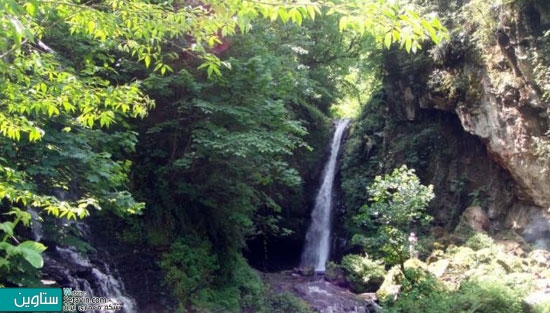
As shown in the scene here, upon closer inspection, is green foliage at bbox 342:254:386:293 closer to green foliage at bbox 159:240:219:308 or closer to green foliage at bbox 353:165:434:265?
green foliage at bbox 353:165:434:265

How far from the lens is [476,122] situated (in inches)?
501

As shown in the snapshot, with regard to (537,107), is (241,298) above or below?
below

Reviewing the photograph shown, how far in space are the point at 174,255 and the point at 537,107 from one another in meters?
9.32

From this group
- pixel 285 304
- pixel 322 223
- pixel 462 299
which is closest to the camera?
pixel 462 299

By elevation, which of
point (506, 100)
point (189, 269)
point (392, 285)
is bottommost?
point (392, 285)

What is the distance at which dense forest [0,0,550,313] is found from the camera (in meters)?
3.09

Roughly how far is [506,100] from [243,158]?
7729mm

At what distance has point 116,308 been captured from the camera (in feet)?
21.2

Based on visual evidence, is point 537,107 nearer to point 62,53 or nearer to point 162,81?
point 162,81

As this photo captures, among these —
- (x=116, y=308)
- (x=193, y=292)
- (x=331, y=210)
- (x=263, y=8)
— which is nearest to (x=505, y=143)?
(x=331, y=210)

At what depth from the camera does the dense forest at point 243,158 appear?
3086 millimetres

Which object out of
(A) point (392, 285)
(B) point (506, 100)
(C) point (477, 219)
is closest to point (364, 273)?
(A) point (392, 285)

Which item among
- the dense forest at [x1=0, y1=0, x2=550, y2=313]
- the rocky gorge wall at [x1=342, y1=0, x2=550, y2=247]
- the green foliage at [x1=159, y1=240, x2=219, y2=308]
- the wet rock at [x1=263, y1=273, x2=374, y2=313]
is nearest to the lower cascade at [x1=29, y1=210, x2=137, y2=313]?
the dense forest at [x1=0, y1=0, x2=550, y2=313]

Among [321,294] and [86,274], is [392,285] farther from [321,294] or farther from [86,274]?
[86,274]
